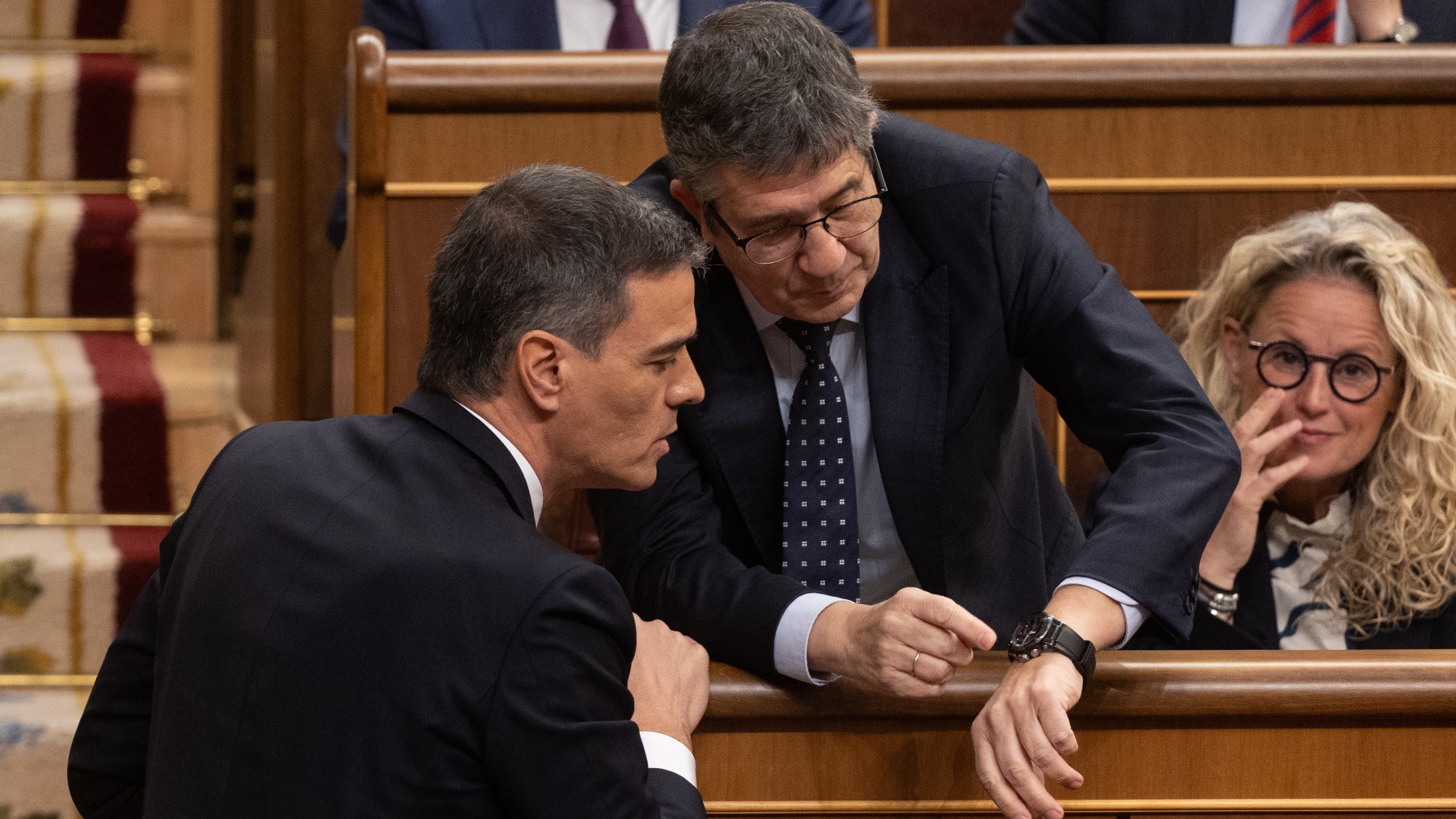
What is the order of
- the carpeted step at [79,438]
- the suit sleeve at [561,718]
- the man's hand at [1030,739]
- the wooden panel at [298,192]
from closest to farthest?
the suit sleeve at [561,718] < the man's hand at [1030,739] < the carpeted step at [79,438] < the wooden panel at [298,192]

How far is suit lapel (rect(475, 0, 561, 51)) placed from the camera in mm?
2230

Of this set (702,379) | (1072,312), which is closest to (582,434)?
(702,379)

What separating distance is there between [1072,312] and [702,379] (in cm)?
37

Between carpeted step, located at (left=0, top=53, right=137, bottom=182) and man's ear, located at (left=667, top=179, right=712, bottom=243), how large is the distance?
195 centimetres

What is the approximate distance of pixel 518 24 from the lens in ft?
7.33

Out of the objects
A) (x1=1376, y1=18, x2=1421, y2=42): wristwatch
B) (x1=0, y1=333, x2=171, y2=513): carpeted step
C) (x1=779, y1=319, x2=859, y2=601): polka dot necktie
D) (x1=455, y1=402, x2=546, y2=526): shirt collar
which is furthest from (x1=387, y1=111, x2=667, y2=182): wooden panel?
(x1=1376, y1=18, x2=1421, y2=42): wristwatch

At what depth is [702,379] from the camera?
61.8 inches

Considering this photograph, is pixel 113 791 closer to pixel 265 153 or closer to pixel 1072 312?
pixel 1072 312

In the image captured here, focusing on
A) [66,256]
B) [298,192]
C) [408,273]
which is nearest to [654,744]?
[408,273]

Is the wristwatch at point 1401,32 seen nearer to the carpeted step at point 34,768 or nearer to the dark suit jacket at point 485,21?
the dark suit jacket at point 485,21

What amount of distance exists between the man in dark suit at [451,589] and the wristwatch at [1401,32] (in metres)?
1.36

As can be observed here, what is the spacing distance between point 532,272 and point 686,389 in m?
0.17

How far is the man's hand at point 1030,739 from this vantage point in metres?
1.20

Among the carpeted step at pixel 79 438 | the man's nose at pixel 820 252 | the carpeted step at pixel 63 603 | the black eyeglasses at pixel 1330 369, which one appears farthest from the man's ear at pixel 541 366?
the carpeted step at pixel 79 438
